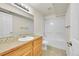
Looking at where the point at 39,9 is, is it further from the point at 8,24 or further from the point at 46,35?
the point at 8,24

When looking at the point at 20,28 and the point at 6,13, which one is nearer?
the point at 6,13

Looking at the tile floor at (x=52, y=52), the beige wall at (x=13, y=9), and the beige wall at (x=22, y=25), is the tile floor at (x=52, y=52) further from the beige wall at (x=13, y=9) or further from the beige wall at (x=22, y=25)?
the beige wall at (x=13, y=9)

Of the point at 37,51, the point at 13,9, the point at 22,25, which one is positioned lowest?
the point at 37,51

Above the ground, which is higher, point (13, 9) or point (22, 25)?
point (13, 9)

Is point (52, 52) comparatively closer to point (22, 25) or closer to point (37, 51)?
point (37, 51)

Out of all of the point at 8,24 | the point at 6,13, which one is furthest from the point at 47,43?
the point at 6,13

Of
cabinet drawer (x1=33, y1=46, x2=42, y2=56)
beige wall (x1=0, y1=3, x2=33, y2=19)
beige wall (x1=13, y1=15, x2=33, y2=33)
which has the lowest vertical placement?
cabinet drawer (x1=33, y1=46, x2=42, y2=56)

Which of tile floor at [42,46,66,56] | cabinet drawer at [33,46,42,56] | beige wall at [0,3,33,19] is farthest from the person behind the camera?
cabinet drawer at [33,46,42,56]

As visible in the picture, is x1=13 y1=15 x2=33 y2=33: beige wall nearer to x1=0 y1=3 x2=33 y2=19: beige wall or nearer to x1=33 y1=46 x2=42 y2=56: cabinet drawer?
x1=0 y1=3 x2=33 y2=19: beige wall

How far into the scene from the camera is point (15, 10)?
1.80 m

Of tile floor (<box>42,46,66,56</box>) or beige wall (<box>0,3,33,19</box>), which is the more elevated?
beige wall (<box>0,3,33,19</box>)

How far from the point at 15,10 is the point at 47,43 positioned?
3.39 feet

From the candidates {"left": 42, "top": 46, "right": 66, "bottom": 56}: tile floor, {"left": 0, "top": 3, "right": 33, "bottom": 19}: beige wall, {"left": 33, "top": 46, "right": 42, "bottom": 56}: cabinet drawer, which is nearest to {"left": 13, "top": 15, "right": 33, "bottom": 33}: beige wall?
{"left": 0, "top": 3, "right": 33, "bottom": 19}: beige wall

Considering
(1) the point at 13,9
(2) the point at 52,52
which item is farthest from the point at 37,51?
(1) the point at 13,9
